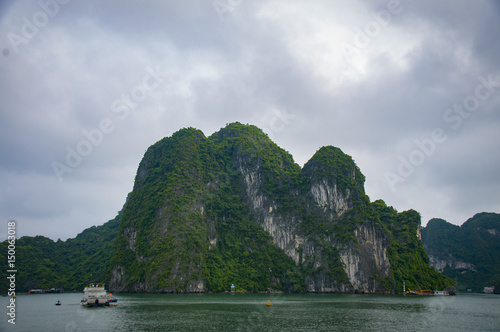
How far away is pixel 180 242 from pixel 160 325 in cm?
6000

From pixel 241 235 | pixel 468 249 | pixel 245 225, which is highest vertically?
pixel 245 225

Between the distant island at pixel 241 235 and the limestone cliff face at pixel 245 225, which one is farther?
the distant island at pixel 241 235

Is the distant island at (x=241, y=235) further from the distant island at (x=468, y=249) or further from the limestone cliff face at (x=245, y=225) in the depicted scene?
Result: the distant island at (x=468, y=249)

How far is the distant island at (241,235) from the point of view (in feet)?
307

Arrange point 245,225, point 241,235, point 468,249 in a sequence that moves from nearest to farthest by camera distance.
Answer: point 241,235 < point 245,225 < point 468,249

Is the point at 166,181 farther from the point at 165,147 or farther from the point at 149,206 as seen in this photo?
the point at 165,147

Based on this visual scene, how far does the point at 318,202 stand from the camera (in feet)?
365

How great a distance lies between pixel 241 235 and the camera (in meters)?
109

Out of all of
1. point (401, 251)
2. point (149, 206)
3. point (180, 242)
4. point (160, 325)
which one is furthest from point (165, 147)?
point (160, 325)

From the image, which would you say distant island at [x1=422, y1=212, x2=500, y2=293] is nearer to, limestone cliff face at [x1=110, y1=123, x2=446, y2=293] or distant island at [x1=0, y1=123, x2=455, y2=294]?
distant island at [x1=0, y1=123, x2=455, y2=294]

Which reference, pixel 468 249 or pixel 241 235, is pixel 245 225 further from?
pixel 468 249

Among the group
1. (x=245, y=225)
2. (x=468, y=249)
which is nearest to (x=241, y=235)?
(x=245, y=225)

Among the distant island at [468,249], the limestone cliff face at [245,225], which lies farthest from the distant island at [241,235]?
the distant island at [468,249]

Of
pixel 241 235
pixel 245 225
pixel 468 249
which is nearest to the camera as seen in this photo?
pixel 241 235
